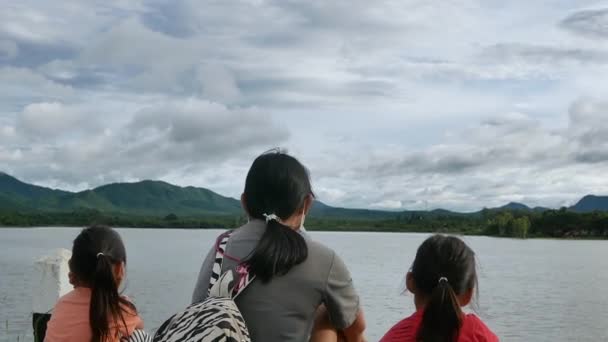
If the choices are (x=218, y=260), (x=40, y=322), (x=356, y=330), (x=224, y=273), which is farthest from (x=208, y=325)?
(x=40, y=322)

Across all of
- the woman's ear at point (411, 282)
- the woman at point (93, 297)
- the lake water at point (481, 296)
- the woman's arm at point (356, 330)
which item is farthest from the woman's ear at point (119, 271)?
the lake water at point (481, 296)

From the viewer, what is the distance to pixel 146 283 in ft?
86.7

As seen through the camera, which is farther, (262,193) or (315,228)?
(315,228)

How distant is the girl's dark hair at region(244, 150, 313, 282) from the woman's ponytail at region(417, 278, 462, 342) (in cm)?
51

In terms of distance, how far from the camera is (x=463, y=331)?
8.86 ft

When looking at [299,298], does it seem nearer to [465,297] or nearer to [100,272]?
[465,297]

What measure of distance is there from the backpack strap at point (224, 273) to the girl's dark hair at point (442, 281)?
641 mm

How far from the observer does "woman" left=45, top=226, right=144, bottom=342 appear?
10.9 ft

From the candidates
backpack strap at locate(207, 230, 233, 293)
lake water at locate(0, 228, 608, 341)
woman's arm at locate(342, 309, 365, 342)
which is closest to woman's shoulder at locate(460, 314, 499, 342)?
woman's arm at locate(342, 309, 365, 342)

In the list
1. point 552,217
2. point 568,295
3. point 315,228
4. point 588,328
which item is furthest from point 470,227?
point 588,328

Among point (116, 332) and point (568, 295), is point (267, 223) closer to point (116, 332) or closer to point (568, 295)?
point (116, 332)

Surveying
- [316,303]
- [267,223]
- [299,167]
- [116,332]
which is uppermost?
[299,167]

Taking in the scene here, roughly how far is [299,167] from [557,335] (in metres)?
17.4

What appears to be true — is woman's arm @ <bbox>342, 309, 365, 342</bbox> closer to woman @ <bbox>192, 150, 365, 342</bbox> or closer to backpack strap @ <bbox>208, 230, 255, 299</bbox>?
woman @ <bbox>192, 150, 365, 342</bbox>
